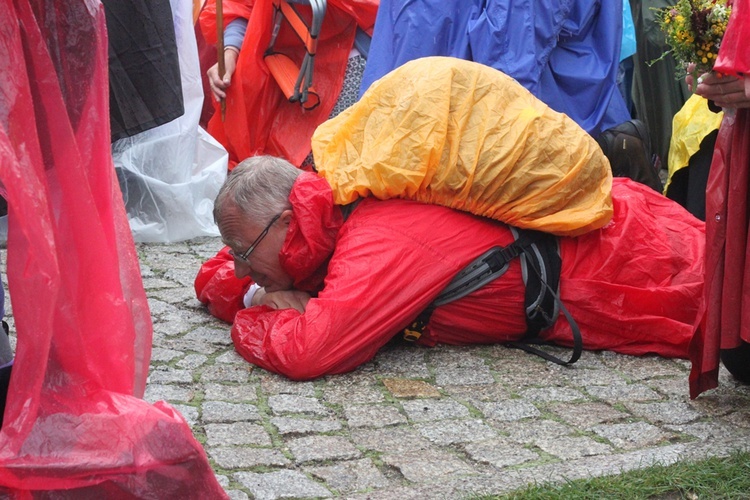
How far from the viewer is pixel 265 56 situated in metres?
5.69

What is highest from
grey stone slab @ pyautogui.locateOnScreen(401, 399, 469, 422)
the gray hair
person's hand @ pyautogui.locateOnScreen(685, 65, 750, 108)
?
person's hand @ pyautogui.locateOnScreen(685, 65, 750, 108)

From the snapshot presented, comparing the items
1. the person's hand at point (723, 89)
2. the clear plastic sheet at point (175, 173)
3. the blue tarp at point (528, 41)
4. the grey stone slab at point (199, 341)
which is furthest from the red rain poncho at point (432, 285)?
the clear plastic sheet at point (175, 173)

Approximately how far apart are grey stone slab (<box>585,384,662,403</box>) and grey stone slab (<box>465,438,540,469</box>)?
1.63 feet

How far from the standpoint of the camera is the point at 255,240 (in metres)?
3.46

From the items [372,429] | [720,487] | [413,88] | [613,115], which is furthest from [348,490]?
[613,115]

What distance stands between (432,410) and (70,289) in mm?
1449

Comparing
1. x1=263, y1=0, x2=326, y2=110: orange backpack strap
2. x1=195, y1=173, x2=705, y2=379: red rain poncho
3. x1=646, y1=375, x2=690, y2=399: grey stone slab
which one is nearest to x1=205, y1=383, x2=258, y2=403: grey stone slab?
x1=195, y1=173, x2=705, y2=379: red rain poncho

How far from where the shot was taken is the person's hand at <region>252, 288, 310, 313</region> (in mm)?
3539

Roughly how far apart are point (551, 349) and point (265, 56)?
268 cm

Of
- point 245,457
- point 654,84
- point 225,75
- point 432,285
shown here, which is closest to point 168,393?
point 245,457

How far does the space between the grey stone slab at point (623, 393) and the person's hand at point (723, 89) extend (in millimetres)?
913

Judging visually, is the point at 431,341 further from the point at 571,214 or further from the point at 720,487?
the point at 720,487

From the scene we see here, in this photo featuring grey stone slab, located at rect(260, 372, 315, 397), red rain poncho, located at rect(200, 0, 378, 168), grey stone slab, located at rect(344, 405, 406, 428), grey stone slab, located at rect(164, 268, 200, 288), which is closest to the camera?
grey stone slab, located at rect(344, 405, 406, 428)

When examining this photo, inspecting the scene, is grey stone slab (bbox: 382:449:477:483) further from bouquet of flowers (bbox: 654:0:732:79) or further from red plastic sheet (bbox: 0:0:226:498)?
bouquet of flowers (bbox: 654:0:732:79)
